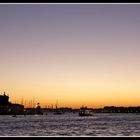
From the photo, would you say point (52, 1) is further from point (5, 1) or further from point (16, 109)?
point (16, 109)

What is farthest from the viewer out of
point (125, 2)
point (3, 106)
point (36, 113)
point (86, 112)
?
point (36, 113)

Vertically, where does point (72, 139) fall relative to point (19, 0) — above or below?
below

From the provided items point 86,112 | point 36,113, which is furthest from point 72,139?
point 36,113

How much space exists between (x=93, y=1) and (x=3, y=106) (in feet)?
518

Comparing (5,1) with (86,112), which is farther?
(86,112)

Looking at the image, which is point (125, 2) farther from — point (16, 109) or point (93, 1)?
point (16, 109)

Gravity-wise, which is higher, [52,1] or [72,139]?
[52,1]

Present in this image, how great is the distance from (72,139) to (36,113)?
168943 mm

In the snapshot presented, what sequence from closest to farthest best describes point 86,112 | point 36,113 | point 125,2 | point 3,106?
1. point 125,2
2. point 86,112
3. point 3,106
4. point 36,113

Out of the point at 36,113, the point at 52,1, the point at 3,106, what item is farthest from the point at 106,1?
the point at 36,113

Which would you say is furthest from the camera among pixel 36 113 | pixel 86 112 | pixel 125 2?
pixel 36 113

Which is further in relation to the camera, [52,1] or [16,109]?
[16,109]

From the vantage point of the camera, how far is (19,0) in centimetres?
316

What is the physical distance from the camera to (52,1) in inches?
122
